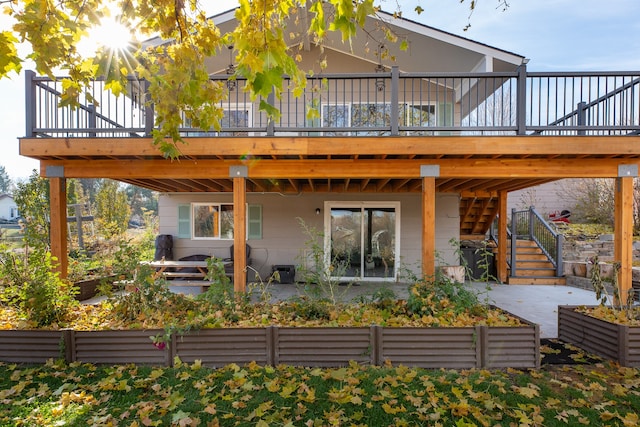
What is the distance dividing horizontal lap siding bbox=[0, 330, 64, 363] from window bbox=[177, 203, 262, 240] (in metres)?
5.54

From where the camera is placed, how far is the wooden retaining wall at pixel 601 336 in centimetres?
376

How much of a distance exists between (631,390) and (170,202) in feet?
30.6

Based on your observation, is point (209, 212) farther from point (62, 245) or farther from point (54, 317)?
point (54, 317)

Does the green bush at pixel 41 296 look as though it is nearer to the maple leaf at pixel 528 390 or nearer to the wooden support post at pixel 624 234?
the maple leaf at pixel 528 390

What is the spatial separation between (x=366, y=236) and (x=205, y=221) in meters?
4.15

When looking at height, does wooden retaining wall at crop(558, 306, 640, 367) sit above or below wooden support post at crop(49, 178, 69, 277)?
below

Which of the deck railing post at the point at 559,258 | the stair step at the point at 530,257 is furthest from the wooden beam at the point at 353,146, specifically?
the stair step at the point at 530,257

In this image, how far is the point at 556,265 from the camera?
9023 millimetres

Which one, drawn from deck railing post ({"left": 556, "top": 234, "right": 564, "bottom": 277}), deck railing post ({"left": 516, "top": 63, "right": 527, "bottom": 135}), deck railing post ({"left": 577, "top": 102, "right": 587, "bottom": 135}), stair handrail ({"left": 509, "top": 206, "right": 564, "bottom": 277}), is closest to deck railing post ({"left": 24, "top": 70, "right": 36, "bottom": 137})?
deck railing post ({"left": 516, "top": 63, "right": 527, "bottom": 135})

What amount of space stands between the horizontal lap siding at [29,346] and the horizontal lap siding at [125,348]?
1.16ft

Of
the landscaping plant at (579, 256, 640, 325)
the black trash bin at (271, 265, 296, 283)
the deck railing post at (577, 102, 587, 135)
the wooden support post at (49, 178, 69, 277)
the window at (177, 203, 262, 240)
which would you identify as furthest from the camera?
the window at (177, 203, 262, 240)

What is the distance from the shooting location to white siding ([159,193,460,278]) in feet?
29.6

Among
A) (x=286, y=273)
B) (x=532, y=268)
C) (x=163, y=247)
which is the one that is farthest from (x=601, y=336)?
(x=163, y=247)

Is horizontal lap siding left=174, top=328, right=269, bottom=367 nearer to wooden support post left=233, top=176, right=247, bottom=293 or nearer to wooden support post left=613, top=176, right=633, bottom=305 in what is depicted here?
wooden support post left=233, top=176, right=247, bottom=293
